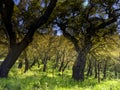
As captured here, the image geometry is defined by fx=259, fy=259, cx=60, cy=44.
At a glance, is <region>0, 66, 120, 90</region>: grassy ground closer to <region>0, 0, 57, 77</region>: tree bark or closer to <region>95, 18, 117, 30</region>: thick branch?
<region>0, 0, 57, 77</region>: tree bark

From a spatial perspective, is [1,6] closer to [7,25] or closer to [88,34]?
[7,25]

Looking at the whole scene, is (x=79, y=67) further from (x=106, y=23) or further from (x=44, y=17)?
(x=44, y=17)

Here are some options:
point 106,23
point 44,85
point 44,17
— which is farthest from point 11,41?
point 44,85

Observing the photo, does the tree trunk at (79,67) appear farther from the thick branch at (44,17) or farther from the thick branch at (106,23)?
the thick branch at (44,17)

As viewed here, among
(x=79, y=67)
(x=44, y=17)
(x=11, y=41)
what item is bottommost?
(x=79, y=67)

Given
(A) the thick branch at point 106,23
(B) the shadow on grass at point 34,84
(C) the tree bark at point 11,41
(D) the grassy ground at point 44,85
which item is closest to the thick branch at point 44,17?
(C) the tree bark at point 11,41

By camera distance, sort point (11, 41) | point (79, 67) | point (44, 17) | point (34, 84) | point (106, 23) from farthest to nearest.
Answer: point (79, 67) < point (106, 23) < point (44, 17) < point (11, 41) < point (34, 84)

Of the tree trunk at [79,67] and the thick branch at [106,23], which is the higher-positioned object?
the thick branch at [106,23]

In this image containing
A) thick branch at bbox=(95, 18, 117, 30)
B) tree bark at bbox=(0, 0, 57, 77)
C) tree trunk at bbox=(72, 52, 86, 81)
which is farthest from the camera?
tree trunk at bbox=(72, 52, 86, 81)

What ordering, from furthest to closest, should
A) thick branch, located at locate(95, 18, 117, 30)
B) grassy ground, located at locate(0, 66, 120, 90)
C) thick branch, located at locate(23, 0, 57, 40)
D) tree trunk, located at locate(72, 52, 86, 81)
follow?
tree trunk, located at locate(72, 52, 86, 81) → thick branch, located at locate(95, 18, 117, 30) → thick branch, located at locate(23, 0, 57, 40) → grassy ground, located at locate(0, 66, 120, 90)

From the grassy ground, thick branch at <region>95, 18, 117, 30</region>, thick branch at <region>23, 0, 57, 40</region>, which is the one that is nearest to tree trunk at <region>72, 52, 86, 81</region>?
thick branch at <region>95, 18, 117, 30</region>

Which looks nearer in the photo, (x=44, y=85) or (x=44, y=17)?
(x=44, y=85)

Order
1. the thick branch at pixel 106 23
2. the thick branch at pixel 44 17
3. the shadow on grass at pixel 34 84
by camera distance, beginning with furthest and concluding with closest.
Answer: the thick branch at pixel 106 23, the thick branch at pixel 44 17, the shadow on grass at pixel 34 84

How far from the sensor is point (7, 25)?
1842 cm
